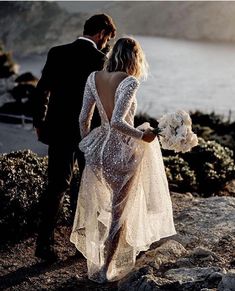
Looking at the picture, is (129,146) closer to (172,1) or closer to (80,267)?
(80,267)

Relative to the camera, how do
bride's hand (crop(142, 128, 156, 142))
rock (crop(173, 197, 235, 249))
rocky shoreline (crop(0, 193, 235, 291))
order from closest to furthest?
rocky shoreline (crop(0, 193, 235, 291)) → bride's hand (crop(142, 128, 156, 142)) → rock (crop(173, 197, 235, 249))

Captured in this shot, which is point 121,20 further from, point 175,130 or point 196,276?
point 196,276

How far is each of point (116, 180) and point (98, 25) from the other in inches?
48.0

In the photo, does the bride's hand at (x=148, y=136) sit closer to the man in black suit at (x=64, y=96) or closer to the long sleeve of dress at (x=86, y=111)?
the long sleeve of dress at (x=86, y=111)

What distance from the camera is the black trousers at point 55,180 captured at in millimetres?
5508

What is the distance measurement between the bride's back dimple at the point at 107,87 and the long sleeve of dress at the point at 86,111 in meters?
0.09

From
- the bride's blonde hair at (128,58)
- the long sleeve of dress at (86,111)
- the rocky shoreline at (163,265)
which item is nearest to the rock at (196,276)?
the rocky shoreline at (163,265)

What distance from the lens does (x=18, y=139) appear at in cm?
1562

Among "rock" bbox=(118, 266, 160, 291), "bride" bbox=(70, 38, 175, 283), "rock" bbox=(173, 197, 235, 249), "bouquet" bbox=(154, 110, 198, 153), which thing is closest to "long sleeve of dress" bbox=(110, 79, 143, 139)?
"bride" bbox=(70, 38, 175, 283)

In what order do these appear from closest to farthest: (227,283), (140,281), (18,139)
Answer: (227,283), (140,281), (18,139)

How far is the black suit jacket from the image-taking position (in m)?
5.38

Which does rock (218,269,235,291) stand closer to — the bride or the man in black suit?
the bride

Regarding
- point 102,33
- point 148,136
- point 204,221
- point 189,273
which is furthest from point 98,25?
point 204,221

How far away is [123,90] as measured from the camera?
4723 millimetres
